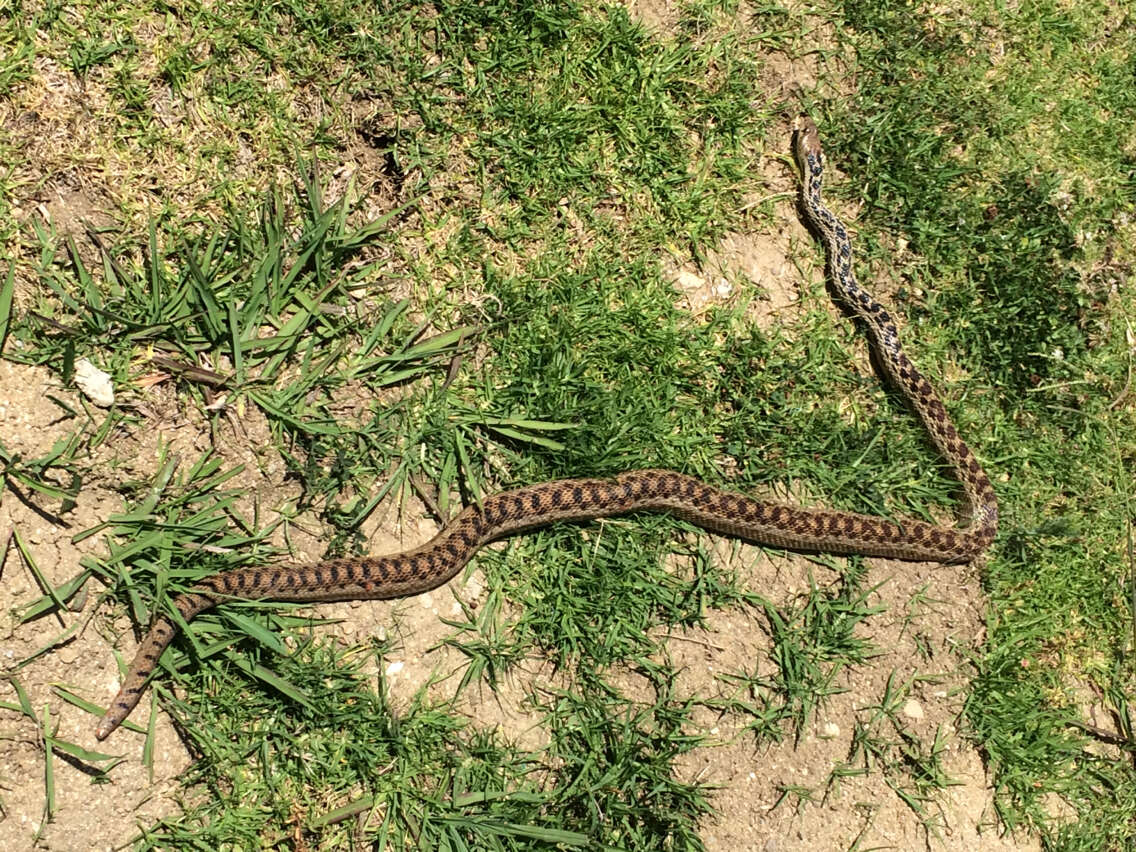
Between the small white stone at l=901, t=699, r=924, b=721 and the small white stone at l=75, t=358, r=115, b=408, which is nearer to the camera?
the small white stone at l=75, t=358, r=115, b=408

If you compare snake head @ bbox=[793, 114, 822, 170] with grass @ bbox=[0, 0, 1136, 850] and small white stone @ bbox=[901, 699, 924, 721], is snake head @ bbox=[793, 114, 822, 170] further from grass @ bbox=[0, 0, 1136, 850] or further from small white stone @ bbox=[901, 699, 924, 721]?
small white stone @ bbox=[901, 699, 924, 721]

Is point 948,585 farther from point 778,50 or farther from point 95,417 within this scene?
point 95,417

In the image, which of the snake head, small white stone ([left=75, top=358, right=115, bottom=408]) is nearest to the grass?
small white stone ([left=75, top=358, right=115, bottom=408])

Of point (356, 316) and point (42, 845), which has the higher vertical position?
point (356, 316)

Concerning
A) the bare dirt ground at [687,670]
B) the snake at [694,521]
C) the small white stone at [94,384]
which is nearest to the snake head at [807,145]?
the snake at [694,521]

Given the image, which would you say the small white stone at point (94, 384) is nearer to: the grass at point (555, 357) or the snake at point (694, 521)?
the grass at point (555, 357)

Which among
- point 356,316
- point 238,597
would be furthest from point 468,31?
point 238,597
